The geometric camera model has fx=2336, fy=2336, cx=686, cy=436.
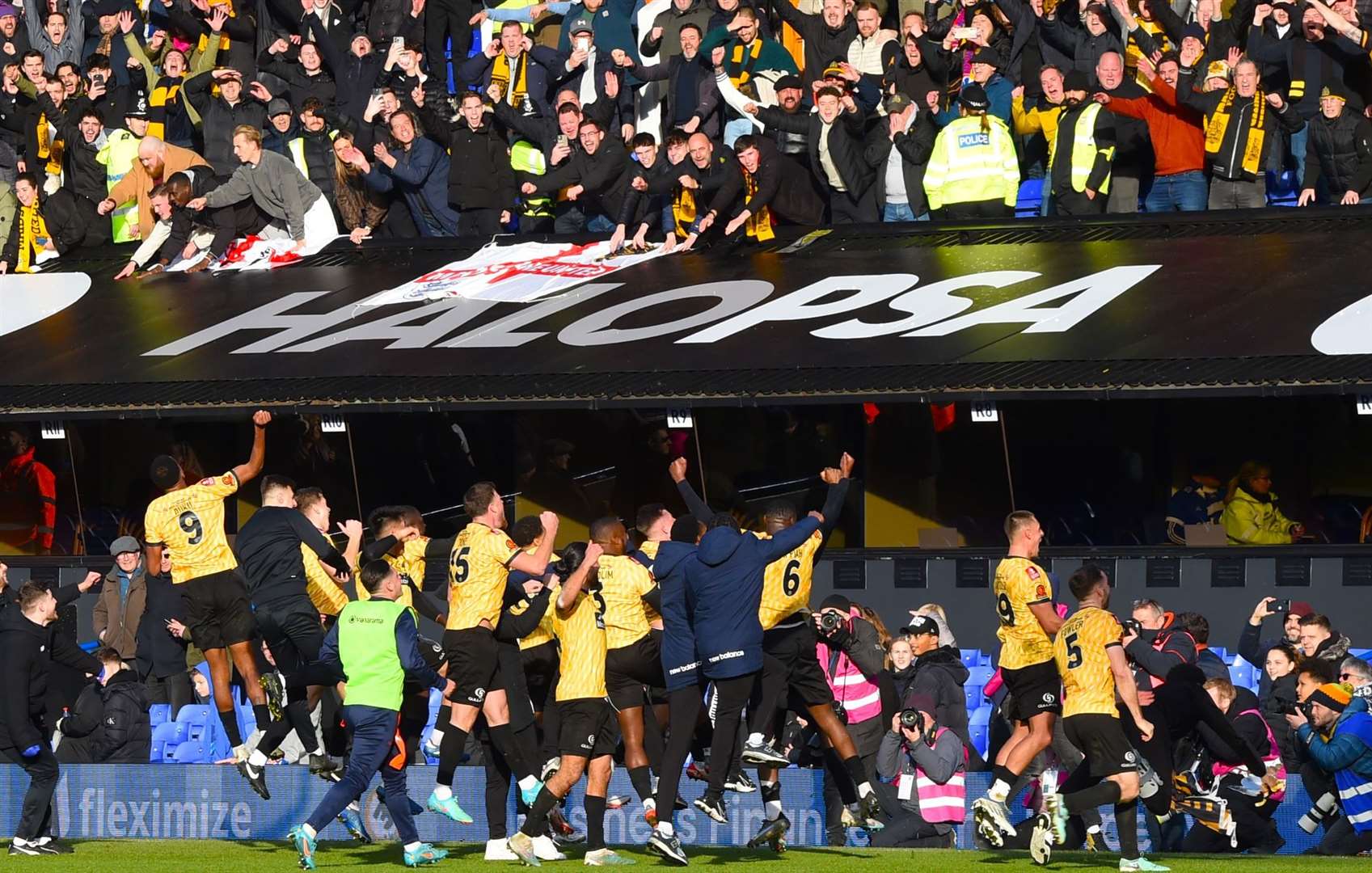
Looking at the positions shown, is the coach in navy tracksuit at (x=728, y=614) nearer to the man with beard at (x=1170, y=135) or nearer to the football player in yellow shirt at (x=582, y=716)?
the football player in yellow shirt at (x=582, y=716)

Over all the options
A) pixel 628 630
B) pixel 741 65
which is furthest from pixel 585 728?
pixel 741 65

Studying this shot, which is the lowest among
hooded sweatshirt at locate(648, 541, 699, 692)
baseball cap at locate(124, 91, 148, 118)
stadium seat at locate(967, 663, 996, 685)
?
stadium seat at locate(967, 663, 996, 685)

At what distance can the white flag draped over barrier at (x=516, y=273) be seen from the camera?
19.5 metres

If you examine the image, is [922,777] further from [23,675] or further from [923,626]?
[23,675]

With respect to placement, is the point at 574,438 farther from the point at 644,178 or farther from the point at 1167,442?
the point at 1167,442

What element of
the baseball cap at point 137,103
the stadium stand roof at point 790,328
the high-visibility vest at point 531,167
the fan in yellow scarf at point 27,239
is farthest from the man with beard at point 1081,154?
the fan in yellow scarf at point 27,239

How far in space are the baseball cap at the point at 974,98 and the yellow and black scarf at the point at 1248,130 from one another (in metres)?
1.77

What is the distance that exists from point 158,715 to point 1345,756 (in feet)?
27.1

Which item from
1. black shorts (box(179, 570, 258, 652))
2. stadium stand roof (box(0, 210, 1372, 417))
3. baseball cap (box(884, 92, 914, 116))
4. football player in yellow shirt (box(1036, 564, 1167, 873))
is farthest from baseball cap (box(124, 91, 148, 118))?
football player in yellow shirt (box(1036, 564, 1167, 873))

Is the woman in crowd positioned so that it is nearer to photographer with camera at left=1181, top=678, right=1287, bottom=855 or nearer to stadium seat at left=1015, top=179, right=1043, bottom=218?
stadium seat at left=1015, top=179, right=1043, bottom=218

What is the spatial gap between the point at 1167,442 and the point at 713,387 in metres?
3.50

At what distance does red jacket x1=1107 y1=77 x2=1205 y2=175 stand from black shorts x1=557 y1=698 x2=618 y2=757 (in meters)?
7.53

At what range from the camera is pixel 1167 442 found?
57.7ft

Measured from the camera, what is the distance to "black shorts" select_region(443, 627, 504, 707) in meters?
13.6
